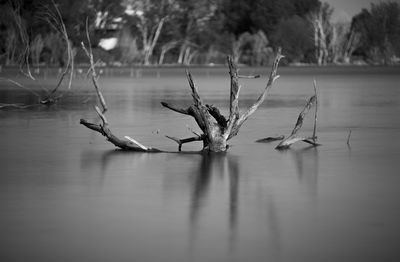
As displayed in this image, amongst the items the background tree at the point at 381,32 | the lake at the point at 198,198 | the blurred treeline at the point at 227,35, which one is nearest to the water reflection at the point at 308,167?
→ the lake at the point at 198,198

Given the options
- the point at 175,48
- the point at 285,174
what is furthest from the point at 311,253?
the point at 175,48

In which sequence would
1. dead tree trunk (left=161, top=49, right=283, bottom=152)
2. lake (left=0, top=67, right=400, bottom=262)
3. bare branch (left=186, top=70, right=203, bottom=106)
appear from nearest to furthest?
lake (left=0, top=67, right=400, bottom=262), bare branch (left=186, top=70, right=203, bottom=106), dead tree trunk (left=161, top=49, right=283, bottom=152)

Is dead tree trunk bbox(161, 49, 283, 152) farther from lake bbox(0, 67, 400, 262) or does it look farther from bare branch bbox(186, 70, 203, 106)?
lake bbox(0, 67, 400, 262)

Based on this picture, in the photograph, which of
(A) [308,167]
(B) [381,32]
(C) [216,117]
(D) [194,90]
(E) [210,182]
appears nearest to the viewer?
(E) [210,182]

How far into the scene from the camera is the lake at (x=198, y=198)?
7711 millimetres

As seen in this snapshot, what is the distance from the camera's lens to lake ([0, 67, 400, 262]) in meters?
7.71

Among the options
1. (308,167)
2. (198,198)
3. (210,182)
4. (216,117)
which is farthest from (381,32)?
(198,198)

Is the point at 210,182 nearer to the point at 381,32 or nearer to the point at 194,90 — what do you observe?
the point at 194,90

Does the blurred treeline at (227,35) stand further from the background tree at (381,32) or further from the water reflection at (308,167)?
the water reflection at (308,167)

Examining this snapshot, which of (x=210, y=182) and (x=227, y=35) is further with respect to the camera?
(x=227, y=35)

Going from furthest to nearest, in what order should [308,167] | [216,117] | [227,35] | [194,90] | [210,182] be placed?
[227,35]
[216,117]
[194,90]
[308,167]
[210,182]

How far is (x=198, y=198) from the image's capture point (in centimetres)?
1031

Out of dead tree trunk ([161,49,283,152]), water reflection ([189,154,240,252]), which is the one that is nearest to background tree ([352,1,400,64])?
dead tree trunk ([161,49,283,152])

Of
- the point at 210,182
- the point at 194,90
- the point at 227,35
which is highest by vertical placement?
the point at 227,35
